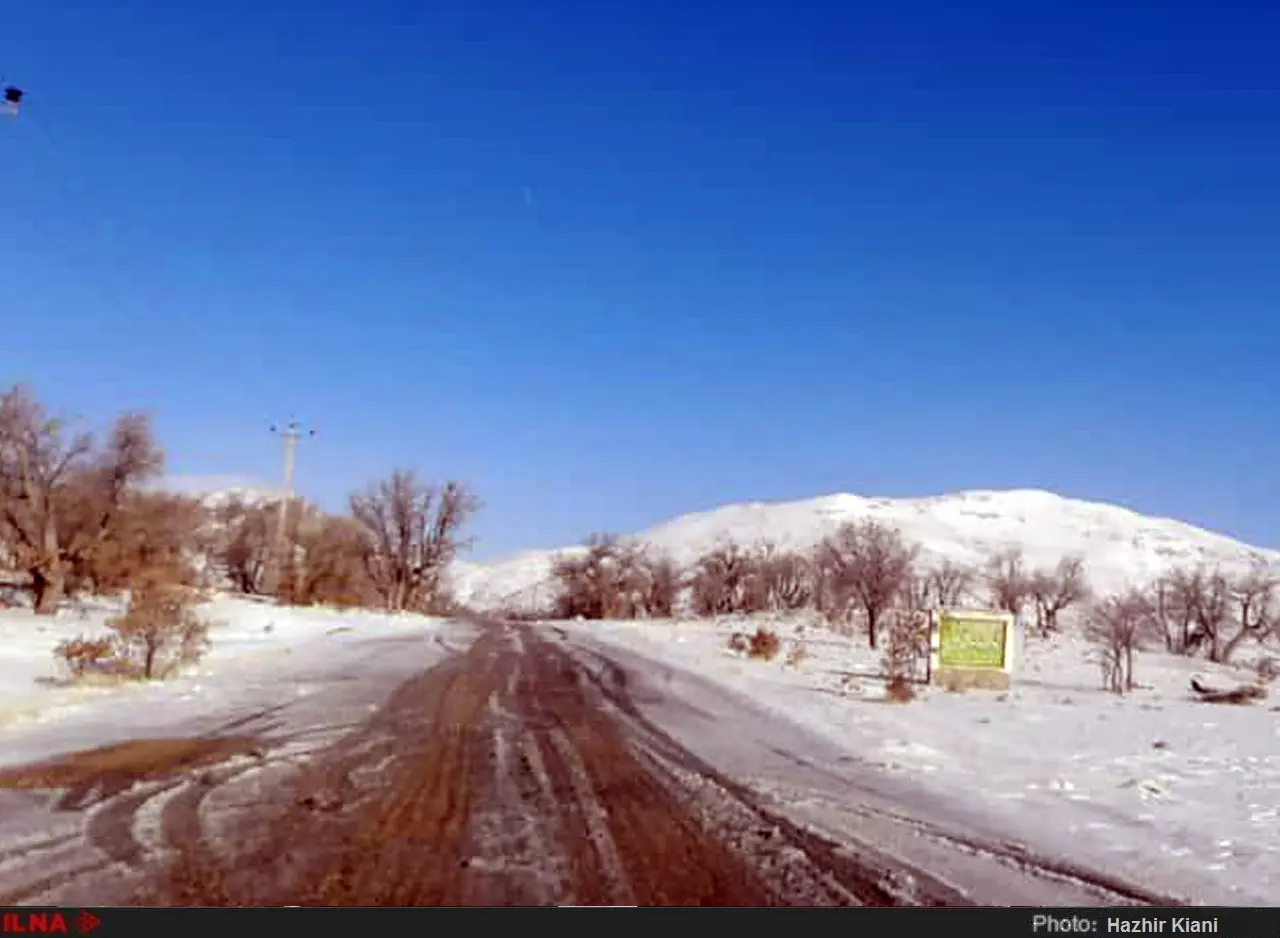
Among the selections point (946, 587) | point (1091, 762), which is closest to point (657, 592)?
point (946, 587)

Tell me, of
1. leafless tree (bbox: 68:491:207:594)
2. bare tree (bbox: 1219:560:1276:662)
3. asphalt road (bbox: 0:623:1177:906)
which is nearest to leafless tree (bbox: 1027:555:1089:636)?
bare tree (bbox: 1219:560:1276:662)

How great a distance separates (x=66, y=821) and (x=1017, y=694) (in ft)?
70.4

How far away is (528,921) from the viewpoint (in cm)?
495

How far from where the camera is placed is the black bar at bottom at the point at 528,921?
186 inches

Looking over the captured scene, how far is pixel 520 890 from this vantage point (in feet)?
17.9

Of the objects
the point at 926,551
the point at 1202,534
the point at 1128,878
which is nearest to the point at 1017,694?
the point at 1128,878

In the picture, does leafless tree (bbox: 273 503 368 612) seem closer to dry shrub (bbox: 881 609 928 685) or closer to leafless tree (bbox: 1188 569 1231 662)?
dry shrub (bbox: 881 609 928 685)

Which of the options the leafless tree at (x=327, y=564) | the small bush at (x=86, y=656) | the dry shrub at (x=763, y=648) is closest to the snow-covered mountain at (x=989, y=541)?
the leafless tree at (x=327, y=564)

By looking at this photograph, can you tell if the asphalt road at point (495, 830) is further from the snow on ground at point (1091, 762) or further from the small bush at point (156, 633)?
the small bush at point (156, 633)

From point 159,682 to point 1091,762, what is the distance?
14004 millimetres

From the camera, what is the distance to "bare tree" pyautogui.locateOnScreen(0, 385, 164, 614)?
3762cm

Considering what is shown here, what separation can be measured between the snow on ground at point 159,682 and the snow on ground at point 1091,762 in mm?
7948

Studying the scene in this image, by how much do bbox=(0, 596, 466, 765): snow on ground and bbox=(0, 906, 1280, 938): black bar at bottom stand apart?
5.54m

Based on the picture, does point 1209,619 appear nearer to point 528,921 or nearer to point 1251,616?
point 1251,616
